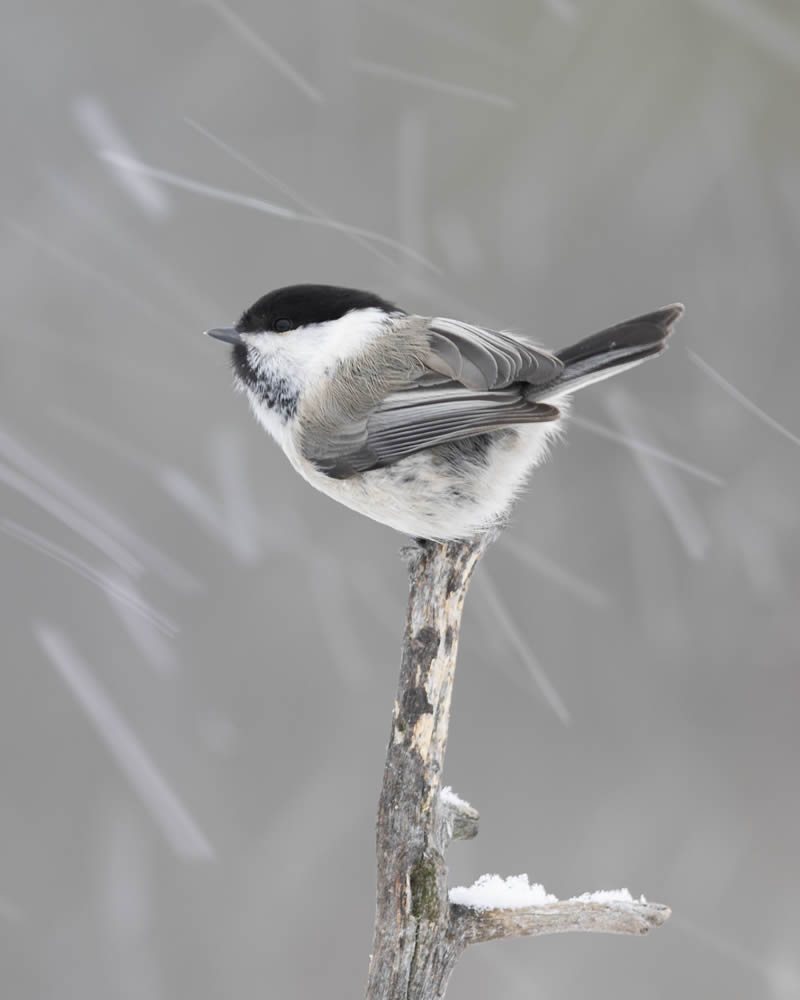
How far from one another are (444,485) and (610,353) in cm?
38

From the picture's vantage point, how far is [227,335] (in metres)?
1.90

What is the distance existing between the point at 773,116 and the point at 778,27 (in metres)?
0.24

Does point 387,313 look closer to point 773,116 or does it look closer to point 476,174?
point 476,174

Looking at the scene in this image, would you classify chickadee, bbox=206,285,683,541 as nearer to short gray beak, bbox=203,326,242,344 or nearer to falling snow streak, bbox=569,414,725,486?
short gray beak, bbox=203,326,242,344

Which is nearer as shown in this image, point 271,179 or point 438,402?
point 438,402

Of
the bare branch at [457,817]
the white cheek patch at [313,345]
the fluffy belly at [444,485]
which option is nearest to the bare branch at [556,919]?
the bare branch at [457,817]

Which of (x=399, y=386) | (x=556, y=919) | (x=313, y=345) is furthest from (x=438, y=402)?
(x=556, y=919)

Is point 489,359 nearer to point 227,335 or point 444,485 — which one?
point 444,485

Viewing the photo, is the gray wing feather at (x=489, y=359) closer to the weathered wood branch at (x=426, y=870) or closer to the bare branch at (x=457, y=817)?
the weathered wood branch at (x=426, y=870)

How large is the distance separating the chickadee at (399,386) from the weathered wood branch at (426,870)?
0.22m

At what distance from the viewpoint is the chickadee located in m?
1.83

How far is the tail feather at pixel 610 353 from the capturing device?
1886 millimetres

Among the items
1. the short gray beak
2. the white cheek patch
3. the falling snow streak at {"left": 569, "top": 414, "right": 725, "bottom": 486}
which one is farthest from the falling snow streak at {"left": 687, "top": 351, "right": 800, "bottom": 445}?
the short gray beak

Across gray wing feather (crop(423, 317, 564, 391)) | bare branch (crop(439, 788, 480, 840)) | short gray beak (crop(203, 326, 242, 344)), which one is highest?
short gray beak (crop(203, 326, 242, 344))
